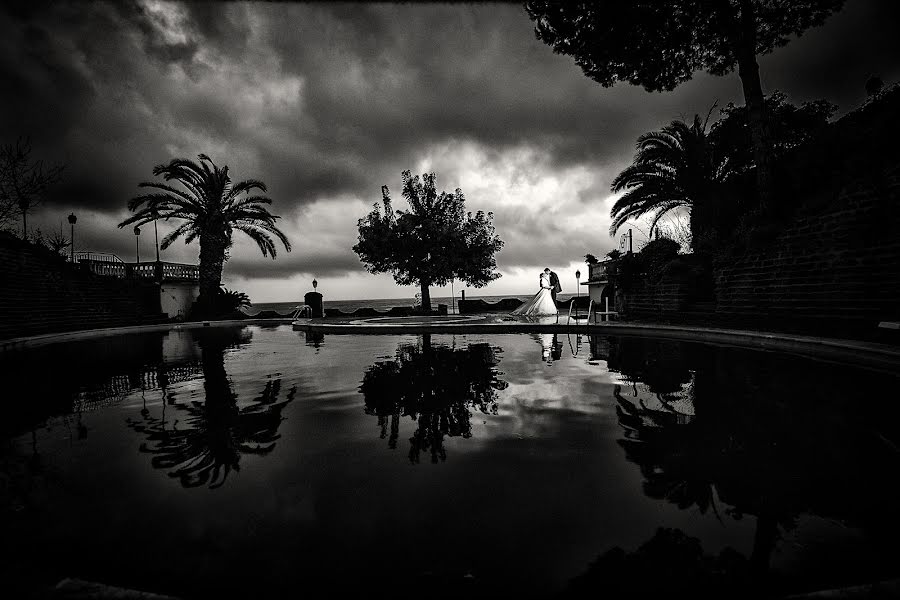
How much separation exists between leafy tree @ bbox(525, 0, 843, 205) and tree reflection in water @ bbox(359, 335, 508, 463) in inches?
436

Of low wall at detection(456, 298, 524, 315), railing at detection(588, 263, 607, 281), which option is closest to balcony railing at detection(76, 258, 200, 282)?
low wall at detection(456, 298, 524, 315)

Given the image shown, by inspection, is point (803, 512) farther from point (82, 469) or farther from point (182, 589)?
point (82, 469)

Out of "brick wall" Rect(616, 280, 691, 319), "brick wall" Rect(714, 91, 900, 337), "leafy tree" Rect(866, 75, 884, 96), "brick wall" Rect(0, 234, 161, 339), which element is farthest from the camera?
"brick wall" Rect(0, 234, 161, 339)

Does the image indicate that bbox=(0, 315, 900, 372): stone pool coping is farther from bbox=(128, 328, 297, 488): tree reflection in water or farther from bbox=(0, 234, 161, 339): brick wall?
bbox=(128, 328, 297, 488): tree reflection in water

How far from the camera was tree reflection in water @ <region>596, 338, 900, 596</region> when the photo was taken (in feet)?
8.09

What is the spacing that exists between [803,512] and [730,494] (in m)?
0.35

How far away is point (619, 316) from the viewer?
719 inches

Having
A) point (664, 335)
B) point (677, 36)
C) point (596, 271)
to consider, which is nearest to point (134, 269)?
point (664, 335)

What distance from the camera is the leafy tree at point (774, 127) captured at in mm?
17875

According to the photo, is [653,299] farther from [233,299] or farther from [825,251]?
[233,299]

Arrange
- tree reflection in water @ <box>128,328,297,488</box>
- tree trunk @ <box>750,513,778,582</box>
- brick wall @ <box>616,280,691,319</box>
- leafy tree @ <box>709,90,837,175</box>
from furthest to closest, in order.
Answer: leafy tree @ <box>709,90,837,175</box> < brick wall @ <box>616,280,691,319</box> < tree reflection in water @ <box>128,328,297,488</box> < tree trunk @ <box>750,513,778,582</box>

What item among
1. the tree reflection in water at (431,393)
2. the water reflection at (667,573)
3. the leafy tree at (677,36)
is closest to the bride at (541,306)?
the leafy tree at (677,36)

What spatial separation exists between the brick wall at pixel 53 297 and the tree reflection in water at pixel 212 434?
1495 centimetres

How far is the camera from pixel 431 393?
18.3ft
